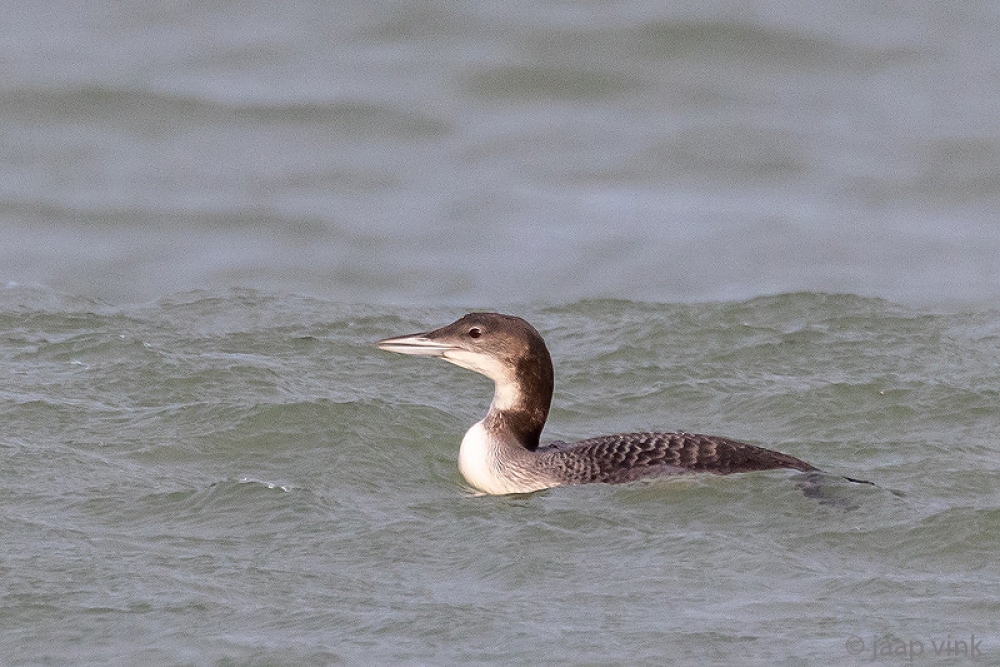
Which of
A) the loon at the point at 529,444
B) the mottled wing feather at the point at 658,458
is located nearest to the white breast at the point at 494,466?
the loon at the point at 529,444

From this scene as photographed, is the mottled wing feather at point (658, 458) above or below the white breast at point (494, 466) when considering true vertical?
above

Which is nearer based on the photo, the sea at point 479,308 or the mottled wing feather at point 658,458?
the sea at point 479,308

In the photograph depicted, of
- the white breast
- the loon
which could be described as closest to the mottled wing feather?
the loon

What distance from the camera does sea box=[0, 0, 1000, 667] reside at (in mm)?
6512

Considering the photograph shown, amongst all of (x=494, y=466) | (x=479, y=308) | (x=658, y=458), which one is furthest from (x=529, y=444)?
(x=479, y=308)

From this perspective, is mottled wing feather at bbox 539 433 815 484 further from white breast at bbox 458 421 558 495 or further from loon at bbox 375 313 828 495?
white breast at bbox 458 421 558 495

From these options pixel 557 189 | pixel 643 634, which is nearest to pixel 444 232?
pixel 557 189

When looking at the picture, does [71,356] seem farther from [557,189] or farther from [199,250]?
[557,189]

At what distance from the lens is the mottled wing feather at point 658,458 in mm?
7738

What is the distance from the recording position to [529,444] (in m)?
8.33

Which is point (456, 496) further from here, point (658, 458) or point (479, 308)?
point (479, 308)

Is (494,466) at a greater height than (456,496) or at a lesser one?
greater

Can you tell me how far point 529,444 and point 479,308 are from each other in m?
3.09

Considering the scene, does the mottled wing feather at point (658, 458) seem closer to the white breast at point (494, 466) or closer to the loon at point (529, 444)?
the loon at point (529, 444)
